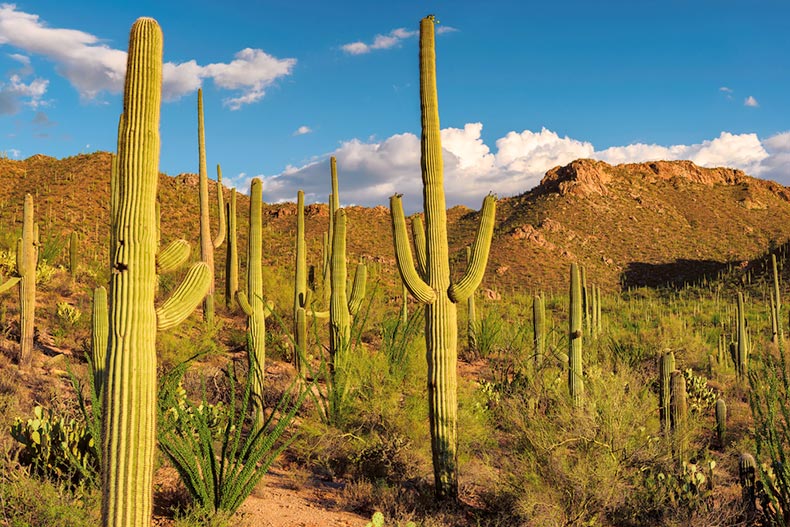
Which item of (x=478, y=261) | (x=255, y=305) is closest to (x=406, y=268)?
(x=478, y=261)

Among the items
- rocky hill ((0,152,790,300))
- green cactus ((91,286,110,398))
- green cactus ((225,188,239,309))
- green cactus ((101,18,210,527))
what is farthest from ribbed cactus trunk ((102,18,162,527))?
rocky hill ((0,152,790,300))

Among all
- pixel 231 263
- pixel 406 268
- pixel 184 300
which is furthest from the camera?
pixel 231 263

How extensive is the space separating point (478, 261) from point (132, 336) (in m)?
4.33

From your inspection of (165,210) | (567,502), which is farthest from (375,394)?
(165,210)

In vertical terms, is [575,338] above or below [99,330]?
below

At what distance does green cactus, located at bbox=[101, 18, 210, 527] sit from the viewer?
169 inches

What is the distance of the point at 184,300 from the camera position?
15.5 ft

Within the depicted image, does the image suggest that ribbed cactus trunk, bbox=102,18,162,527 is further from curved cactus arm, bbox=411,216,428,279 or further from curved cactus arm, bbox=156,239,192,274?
curved cactus arm, bbox=411,216,428,279

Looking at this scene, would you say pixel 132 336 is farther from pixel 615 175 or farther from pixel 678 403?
pixel 615 175


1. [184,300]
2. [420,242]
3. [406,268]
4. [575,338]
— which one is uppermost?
[420,242]

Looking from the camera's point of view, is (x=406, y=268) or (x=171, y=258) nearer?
(x=171, y=258)

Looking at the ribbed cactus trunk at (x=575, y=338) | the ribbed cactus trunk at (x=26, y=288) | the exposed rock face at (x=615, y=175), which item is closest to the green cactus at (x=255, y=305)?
the ribbed cactus trunk at (x=26, y=288)

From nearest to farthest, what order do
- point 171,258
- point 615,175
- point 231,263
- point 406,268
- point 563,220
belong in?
point 171,258
point 406,268
point 231,263
point 563,220
point 615,175

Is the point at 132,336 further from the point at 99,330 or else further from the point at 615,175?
the point at 615,175
